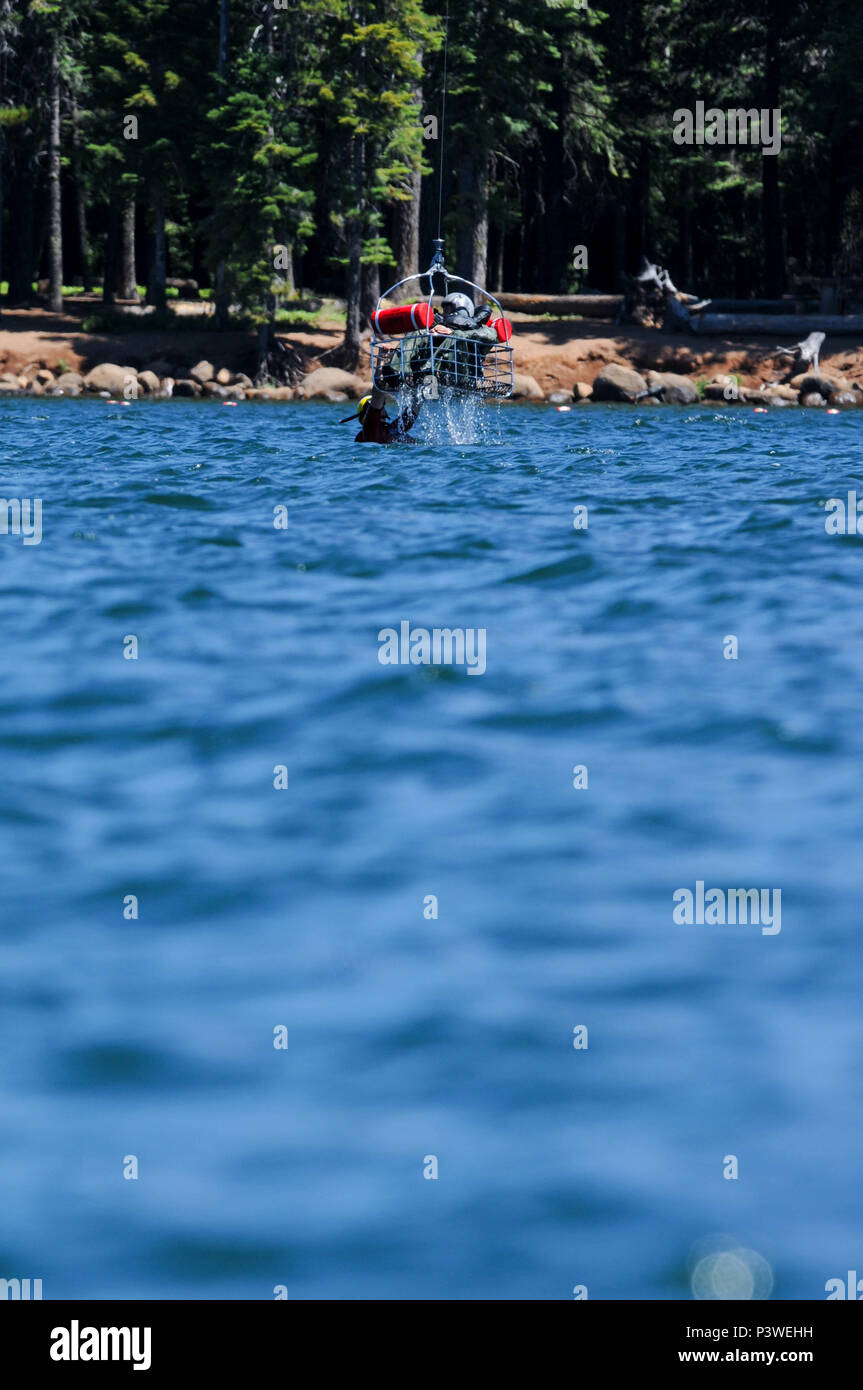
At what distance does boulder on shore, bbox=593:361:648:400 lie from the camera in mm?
41281

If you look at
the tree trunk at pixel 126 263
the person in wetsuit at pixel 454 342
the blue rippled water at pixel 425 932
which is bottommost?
the blue rippled water at pixel 425 932

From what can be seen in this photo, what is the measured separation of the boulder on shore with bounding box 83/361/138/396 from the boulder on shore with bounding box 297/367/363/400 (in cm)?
459

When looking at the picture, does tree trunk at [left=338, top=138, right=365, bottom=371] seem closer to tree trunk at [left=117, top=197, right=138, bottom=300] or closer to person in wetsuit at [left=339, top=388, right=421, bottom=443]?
tree trunk at [left=117, top=197, right=138, bottom=300]

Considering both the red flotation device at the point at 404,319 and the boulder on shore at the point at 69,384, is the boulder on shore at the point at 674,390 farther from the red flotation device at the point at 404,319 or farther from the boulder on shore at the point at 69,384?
the red flotation device at the point at 404,319

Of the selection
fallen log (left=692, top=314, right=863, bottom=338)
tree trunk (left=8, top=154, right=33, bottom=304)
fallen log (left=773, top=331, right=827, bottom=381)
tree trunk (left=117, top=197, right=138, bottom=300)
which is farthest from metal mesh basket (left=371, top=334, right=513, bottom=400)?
tree trunk (left=117, top=197, right=138, bottom=300)

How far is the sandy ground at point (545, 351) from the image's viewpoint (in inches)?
1737

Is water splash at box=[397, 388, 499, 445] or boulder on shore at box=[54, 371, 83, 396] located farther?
boulder on shore at box=[54, 371, 83, 396]

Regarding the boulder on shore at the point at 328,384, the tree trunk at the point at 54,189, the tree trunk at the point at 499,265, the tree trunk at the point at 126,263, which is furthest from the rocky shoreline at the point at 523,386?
the tree trunk at the point at 126,263

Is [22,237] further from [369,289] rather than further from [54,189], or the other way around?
[369,289]

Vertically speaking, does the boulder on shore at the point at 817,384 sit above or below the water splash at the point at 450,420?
above

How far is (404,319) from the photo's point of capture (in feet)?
68.7

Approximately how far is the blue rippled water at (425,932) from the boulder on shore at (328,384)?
29807 millimetres

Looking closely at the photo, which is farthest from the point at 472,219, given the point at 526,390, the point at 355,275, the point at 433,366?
the point at 433,366
